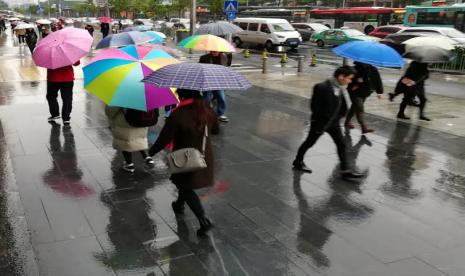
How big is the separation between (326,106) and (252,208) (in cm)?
177

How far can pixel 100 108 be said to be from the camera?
34.7ft

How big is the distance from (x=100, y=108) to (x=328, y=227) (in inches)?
276

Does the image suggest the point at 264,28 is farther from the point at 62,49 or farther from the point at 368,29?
the point at 62,49

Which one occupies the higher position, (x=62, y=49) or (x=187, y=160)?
(x=62, y=49)

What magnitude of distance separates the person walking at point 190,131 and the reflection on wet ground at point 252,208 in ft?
1.99

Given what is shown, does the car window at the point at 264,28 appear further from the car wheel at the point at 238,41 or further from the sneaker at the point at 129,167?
the sneaker at the point at 129,167

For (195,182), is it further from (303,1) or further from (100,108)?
(303,1)

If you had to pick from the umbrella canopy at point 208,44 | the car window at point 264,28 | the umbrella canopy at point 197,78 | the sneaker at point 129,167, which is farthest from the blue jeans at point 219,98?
the car window at point 264,28

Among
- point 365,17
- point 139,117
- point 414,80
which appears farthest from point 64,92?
point 365,17

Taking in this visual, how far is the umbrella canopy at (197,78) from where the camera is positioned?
4105 millimetres

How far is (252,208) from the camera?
5.47m

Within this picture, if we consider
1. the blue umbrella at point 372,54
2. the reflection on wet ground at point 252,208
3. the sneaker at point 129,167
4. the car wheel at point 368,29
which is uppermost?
the car wheel at point 368,29

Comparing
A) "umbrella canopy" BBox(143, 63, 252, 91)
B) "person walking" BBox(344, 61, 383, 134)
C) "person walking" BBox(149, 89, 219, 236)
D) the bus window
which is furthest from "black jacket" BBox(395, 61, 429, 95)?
the bus window

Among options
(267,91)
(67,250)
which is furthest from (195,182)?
(267,91)
